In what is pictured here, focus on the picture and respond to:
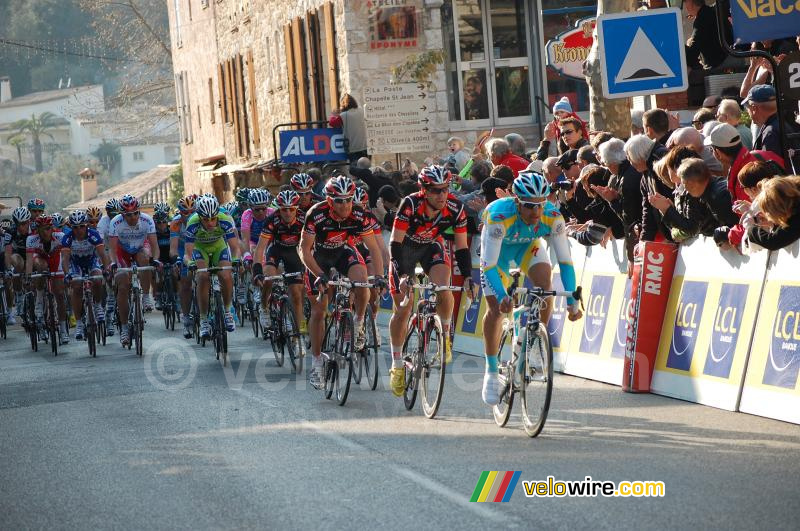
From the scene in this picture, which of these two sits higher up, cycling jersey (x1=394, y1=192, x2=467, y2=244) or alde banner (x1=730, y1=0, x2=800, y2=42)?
alde banner (x1=730, y1=0, x2=800, y2=42)

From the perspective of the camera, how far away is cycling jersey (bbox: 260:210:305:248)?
1526 centimetres

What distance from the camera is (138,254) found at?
19266 mm

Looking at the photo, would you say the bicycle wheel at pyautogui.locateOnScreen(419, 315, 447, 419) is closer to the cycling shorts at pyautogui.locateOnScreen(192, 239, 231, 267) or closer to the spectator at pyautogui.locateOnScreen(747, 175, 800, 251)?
the spectator at pyautogui.locateOnScreen(747, 175, 800, 251)

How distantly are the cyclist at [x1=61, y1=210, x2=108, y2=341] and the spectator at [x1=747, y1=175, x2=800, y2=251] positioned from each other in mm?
11619

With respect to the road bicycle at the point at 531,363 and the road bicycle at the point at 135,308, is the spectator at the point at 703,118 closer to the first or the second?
the road bicycle at the point at 531,363

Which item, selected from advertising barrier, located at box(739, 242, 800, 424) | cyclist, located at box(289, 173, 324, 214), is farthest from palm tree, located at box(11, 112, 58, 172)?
advertising barrier, located at box(739, 242, 800, 424)

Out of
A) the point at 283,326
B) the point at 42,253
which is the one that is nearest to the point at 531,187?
the point at 283,326

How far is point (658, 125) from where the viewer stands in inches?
493

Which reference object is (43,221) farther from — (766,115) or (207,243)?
(766,115)

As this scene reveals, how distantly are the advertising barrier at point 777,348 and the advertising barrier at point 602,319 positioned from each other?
2009 millimetres

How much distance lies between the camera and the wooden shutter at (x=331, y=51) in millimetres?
29703

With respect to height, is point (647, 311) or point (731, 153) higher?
point (731, 153)

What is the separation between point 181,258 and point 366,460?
11.2m

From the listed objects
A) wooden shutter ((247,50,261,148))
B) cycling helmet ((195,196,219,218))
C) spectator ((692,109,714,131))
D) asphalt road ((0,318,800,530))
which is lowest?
asphalt road ((0,318,800,530))
